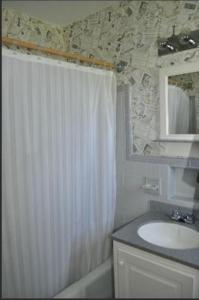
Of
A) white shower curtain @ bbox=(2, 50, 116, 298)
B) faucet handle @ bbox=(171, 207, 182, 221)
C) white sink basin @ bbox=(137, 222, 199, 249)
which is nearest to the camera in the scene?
white shower curtain @ bbox=(2, 50, 116, 298)

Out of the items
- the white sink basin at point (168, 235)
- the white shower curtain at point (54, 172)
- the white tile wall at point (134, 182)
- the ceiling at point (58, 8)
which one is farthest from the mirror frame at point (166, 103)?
the ceiling at point (58, 8)

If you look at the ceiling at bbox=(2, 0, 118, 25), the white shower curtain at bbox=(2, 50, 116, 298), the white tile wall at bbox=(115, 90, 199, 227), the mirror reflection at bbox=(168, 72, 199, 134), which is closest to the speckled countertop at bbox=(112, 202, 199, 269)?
the white tile wall at bbox=(115, 90, 199, 227)

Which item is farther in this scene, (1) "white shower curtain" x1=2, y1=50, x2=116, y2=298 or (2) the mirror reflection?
(2) the mirror reflection

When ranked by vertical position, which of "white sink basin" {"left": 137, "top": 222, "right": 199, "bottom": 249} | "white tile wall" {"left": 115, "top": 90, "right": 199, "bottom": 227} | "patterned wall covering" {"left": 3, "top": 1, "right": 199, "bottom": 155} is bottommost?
"white sink basin" {"left": 137, "top": 222, "right": 199, "bottom": 249}

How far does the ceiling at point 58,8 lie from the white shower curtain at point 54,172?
0.62 meters

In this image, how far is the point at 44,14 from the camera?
2109mm

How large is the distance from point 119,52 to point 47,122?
0.99m

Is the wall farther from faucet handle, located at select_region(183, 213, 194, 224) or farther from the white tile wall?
faucet handle, located at select_region(183, 213, 194, 224)

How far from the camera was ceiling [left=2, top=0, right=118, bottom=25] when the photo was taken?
6.27 feet

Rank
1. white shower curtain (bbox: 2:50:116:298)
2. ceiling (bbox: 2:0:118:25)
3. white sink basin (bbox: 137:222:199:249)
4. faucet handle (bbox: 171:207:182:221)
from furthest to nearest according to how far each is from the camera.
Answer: ceiling (bbox: 2:0:118:25) → faucet handle (bbox: 171:207:182:221) → white sink basin (bbox: 137:222:199:249) → white shower curtain (bbox: 2:50:116:298)

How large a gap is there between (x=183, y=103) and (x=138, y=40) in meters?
0.63

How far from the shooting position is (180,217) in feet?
5.64

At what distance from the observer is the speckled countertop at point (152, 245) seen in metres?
1.29

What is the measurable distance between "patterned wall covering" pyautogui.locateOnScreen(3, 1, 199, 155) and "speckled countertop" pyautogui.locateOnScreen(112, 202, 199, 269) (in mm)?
483
